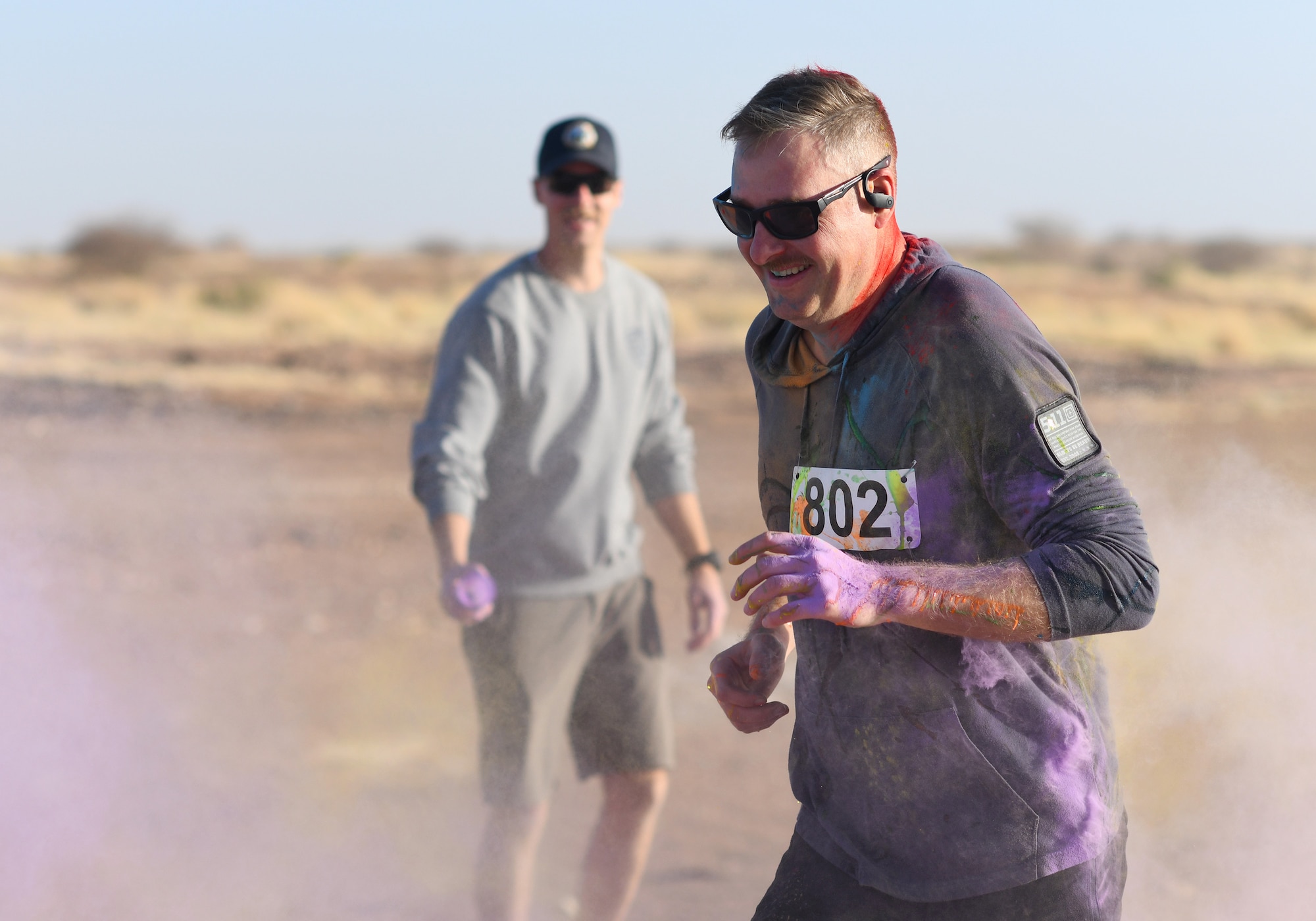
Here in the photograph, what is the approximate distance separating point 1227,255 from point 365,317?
4461 cm

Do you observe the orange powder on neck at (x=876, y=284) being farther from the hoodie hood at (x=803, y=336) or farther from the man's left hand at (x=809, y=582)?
the man's left hand at (x=809, y=582)

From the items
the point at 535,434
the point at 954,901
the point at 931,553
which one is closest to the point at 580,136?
the point at 535,434

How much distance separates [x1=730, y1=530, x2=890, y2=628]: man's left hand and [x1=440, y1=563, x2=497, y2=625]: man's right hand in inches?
66.5

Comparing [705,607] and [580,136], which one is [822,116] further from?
[705,607]

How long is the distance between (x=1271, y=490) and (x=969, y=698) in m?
9.27

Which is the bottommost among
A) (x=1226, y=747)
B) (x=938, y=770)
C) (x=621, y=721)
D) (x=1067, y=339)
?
A: (x=1067, y=339)

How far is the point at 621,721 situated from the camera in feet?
11.0

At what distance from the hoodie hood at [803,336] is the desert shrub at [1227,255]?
54.7 metres

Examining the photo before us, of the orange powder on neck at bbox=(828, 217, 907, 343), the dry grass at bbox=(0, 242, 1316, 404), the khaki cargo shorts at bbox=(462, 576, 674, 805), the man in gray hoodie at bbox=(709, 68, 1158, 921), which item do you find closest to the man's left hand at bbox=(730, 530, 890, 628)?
the man in gray hoodie at bbox=(709, 68, 1158, 921)

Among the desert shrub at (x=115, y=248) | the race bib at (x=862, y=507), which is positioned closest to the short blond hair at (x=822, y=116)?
the race bib at (x=862, y=507)

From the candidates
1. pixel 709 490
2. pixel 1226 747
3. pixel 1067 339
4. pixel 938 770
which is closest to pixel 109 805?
pixel 938 770

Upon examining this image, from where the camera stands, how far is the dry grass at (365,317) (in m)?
16.3

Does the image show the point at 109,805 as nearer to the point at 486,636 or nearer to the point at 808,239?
the point at 486,636

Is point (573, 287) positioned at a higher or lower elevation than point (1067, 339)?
higher
